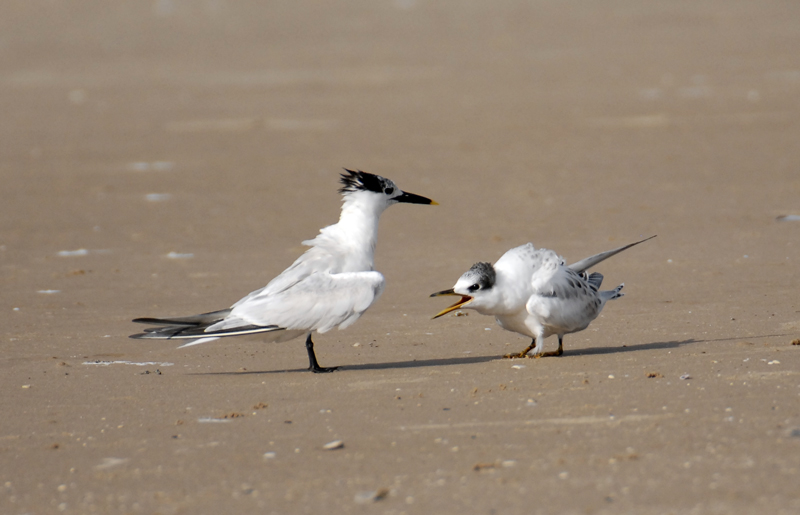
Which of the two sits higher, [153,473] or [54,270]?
[54,270]

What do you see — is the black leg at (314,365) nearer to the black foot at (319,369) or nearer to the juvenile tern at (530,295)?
the black foot at (319,369)

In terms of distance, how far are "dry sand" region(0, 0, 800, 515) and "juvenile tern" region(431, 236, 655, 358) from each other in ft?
0.85

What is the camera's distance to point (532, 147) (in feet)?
47.5

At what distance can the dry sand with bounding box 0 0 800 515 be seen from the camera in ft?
13.5

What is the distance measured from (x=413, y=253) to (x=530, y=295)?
3725 millimetres

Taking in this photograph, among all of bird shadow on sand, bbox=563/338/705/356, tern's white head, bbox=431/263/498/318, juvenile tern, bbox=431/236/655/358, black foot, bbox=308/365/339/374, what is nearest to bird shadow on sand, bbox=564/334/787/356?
bird shadow on sand, bbox=563/338/705/356

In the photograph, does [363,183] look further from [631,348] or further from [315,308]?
[631,348]

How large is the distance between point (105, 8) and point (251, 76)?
28.3 ft

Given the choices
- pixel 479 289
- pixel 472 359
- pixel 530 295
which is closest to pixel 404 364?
pixel 472 359

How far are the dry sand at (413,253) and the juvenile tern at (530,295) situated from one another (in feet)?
0.85

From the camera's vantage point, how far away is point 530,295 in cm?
594

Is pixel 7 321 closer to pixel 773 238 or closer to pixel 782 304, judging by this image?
pixel 782 304

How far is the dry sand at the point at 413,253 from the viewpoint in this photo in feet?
13.5

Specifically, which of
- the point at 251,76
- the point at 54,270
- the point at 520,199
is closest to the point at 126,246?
the point at 54,270
